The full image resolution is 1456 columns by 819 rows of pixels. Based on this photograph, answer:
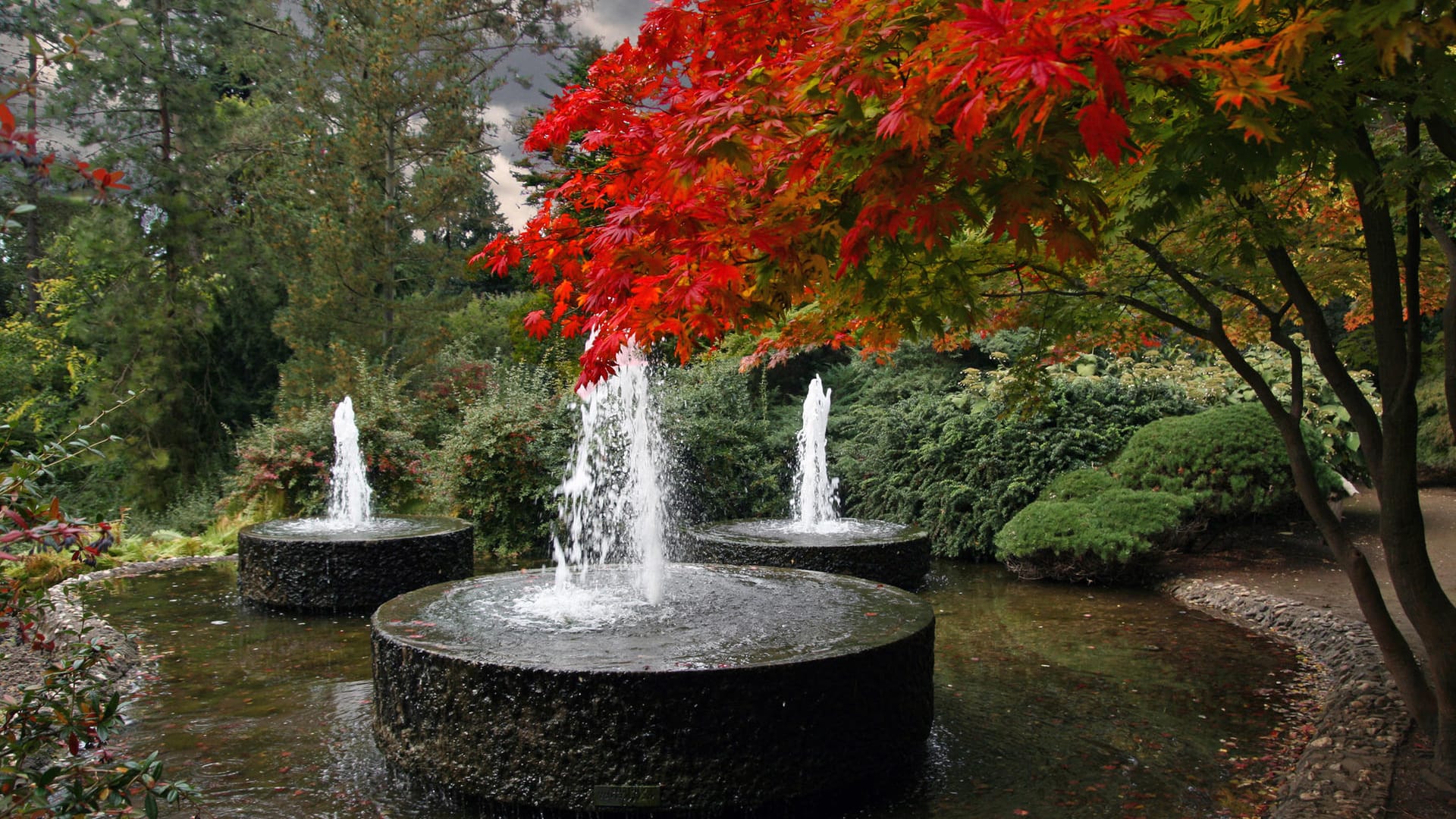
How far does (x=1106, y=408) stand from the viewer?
36.4 ft

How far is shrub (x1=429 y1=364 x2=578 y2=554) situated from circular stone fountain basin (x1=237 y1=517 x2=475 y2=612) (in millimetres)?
3052

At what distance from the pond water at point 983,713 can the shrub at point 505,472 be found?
361 cm

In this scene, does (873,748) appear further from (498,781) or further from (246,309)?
(246,309)

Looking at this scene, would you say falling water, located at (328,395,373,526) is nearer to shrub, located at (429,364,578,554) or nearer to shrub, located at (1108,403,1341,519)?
shrub, located at (429,364,578,554)

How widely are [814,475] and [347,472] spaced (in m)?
6.54

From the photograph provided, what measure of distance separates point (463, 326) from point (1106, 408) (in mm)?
14066

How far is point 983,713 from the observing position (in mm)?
5219

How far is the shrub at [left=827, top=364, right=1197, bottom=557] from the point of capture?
10.7 m

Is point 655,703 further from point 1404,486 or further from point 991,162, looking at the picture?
point 1404,486

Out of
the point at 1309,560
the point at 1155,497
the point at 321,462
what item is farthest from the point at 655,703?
the point at 321,462

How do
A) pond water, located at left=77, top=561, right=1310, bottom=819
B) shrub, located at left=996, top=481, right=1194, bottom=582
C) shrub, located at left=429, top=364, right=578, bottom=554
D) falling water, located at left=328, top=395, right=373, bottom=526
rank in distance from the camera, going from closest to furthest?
pond water, located at left=77, top=561, right=1310, bottom=819, shrub, located at left=996, top=481, right=1194, bottom=582, shrub, located at left=429, top=364, right=578, bottom=554, falling water, located at left=328, top=395, right=373, bottom=526

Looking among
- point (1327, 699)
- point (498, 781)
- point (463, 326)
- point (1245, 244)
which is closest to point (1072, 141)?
point (1245, 244)

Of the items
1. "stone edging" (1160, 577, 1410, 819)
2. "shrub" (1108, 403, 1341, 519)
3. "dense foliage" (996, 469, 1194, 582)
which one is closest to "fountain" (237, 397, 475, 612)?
"dense foliage" (996, 469, 1194, 582)

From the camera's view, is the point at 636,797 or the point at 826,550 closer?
the point at 636,797
